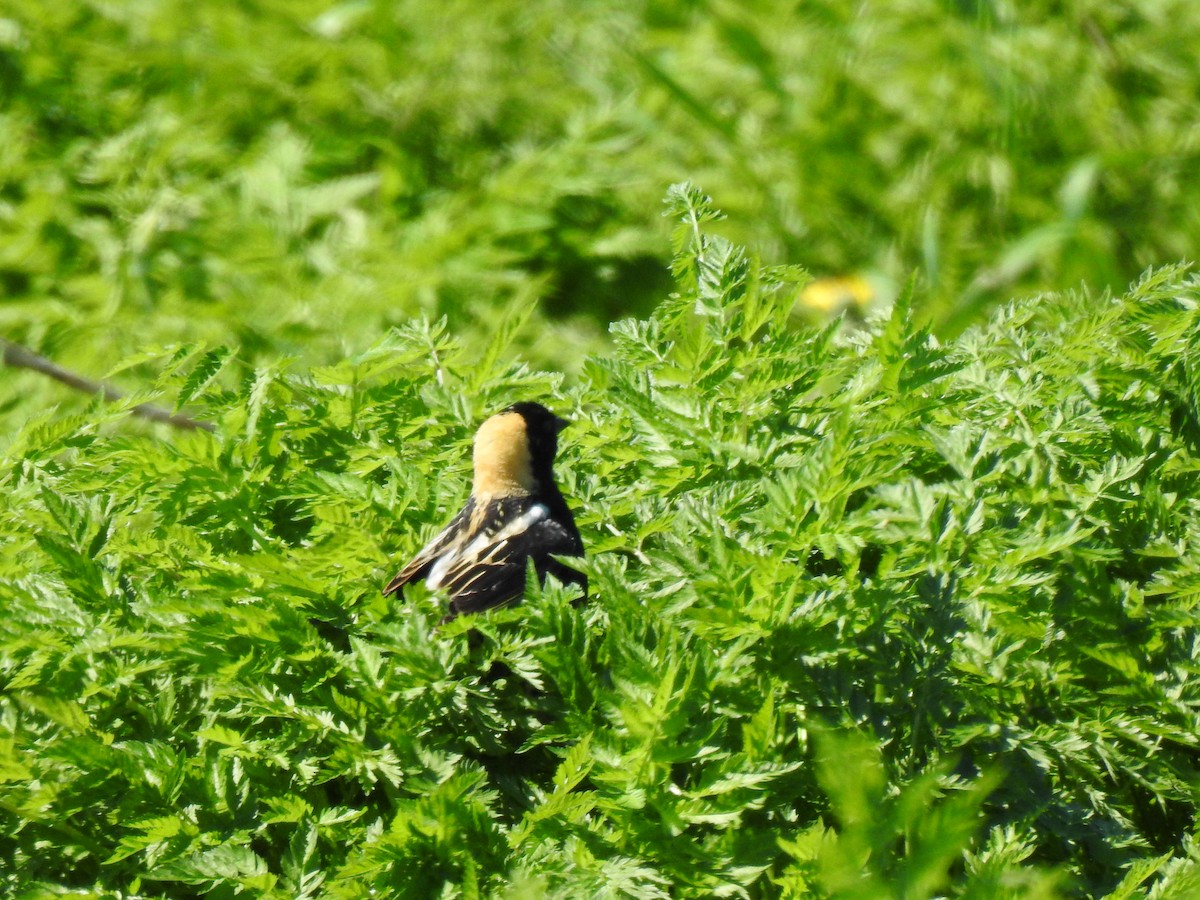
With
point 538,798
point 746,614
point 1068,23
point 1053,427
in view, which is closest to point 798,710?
point 746,614

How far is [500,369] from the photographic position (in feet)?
10.3

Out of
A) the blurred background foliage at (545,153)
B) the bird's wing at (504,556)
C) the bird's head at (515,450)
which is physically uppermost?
the bird's head at (515,450)

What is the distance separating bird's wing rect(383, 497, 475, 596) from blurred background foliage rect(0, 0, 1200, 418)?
9.81 feet

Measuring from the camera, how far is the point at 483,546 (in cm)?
289

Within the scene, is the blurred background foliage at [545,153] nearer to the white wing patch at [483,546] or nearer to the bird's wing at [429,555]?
the white wing patch at [483,546]

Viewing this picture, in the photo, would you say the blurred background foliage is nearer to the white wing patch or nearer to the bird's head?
the bird's head

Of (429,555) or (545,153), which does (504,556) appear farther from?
(545,153)

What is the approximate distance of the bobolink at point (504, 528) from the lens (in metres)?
2.79

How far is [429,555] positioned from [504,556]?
0.26 metres

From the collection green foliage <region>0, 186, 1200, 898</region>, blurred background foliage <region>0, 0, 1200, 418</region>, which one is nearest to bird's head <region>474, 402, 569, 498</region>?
green foliage <region>0, 186, 1200, 898</region>

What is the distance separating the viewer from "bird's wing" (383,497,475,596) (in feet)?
8.63

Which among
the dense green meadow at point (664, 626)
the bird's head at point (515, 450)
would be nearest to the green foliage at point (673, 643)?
the dense green meadow at point (664, 626)

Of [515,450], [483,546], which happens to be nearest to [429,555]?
[483,546]

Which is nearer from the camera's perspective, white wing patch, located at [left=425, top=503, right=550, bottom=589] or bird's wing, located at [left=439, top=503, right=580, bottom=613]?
white wing patch, located at [left=425, top=503, right=550, bottom=589]
